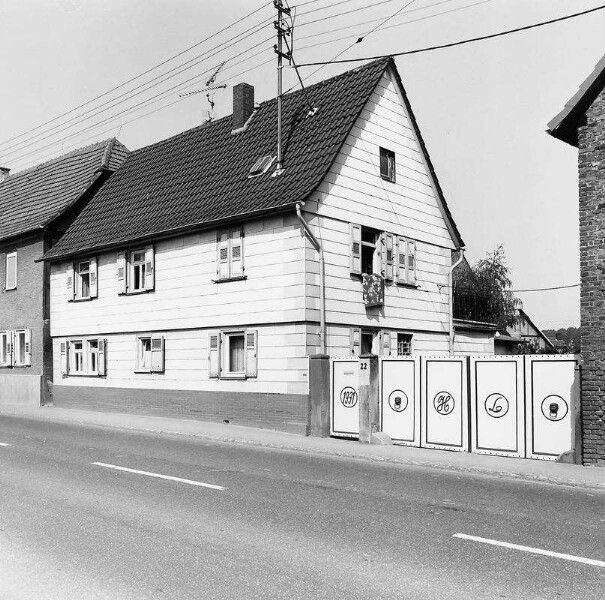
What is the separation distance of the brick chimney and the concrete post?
10.1 meters

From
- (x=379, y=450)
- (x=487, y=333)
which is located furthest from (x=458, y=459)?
(x=487, y=333)

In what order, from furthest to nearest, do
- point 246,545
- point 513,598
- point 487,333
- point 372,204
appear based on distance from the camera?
point 487,333 < point 372,204 < point 246,545 < point 513,598

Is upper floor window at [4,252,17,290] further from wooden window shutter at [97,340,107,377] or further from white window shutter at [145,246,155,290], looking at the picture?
white window shutter at [145,246,155,290]

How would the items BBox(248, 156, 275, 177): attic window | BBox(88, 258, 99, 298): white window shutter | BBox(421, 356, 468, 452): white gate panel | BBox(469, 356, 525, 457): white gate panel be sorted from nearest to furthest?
→ BBox(469, 356, 525, 457): white gate panel < BBox(421, 356, 468, 452): white gate panel < BBox(248, 156, 275, 177): attic window < BBox(88, 258, 99, 298): white window shutter

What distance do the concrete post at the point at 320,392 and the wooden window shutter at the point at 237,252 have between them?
376 centimetres

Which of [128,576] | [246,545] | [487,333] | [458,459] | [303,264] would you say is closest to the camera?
[128,576]

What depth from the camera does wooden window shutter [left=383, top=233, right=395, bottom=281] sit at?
21703mm

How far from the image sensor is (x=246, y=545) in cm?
688

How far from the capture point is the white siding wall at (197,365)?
18859 mm

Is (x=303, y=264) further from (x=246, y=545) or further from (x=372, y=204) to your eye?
(x=246, y=545)

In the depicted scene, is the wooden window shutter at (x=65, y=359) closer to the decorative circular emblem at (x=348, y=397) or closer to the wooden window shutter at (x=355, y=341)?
the wooden window shutter at (x=355, y=341)

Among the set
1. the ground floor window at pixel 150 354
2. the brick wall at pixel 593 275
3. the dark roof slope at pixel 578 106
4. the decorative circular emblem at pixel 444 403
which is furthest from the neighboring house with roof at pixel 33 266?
the brick wall at pixel 593 275

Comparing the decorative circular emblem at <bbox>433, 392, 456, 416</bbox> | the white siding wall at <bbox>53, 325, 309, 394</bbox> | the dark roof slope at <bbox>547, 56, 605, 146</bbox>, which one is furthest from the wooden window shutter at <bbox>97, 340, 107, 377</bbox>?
the dark roof slope at <bbox>547, 56, 605, 146</bbox>

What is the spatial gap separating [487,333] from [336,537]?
21329 millimetres
